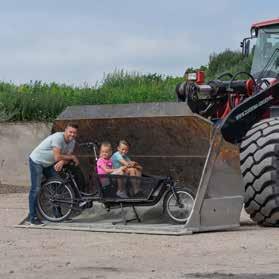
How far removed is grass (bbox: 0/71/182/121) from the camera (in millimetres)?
21953

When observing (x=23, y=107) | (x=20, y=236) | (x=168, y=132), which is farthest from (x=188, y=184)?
(x=23, y=107)

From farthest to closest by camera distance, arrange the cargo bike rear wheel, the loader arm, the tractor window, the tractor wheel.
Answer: the tractor window
the cargo bike rear wheel
the loader arm
the tractor wheel

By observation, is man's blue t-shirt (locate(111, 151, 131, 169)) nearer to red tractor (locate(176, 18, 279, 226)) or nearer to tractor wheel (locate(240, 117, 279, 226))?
red tractor (locate(176, 18, 279, 226))

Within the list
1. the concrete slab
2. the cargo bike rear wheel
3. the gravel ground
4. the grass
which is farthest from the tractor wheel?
the grass

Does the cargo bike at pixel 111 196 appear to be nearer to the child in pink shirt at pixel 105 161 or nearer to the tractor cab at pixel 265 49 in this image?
the child in pink shirt at pixel 105 161

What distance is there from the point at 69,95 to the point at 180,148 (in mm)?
11454

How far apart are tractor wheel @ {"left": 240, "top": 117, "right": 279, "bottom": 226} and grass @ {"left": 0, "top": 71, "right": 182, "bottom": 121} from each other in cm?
1080

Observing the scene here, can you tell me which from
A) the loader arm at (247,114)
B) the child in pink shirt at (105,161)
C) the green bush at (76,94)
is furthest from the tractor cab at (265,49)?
the green bush at (76,94)

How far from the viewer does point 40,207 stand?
1268cm

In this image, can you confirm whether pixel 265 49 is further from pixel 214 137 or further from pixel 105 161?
pixel 105 161

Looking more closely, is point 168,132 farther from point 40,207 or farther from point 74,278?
point 74,278

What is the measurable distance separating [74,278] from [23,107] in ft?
46.6

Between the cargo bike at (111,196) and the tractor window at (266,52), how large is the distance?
2.39 metres

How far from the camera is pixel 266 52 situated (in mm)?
13461
